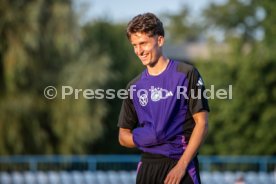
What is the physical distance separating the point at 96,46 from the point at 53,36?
5183mm

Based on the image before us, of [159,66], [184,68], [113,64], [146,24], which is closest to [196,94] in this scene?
[184,68]

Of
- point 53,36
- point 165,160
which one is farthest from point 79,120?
point 165,160

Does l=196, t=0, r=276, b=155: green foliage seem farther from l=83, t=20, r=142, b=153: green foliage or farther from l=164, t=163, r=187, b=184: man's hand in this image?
l=164, t=163, r=187, b=184: man's hand

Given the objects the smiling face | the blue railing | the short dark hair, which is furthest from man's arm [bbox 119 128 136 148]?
the blue railing

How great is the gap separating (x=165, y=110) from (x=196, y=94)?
0.72 feet

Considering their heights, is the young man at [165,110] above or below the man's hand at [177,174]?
above

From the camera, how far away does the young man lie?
4523 mm

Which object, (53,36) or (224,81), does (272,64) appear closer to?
(224,81)

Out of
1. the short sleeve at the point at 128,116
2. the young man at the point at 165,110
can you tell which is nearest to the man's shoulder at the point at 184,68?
the young man at the point at 165,110

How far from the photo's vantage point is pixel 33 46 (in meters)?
24.5

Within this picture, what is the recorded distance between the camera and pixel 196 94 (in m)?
4.55

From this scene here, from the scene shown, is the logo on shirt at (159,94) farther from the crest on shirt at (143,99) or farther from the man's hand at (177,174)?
the man's hand at (177,174)

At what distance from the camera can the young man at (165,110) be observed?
4523mm

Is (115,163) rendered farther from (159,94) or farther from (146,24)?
Answer: (146,24)
